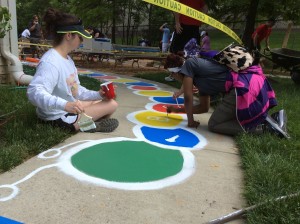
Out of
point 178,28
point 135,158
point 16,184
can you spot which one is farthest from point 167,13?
point 16,184

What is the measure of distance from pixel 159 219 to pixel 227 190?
27.1 inches

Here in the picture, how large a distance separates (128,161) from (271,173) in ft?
3.84

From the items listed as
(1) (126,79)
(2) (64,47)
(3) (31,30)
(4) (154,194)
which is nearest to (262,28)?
(1) (126,79)

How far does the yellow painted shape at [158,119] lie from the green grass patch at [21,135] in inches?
46.4

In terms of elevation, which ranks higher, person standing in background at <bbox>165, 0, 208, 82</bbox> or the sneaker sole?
person standing in background at <bbox>165, 0, 208, 82</bbox>

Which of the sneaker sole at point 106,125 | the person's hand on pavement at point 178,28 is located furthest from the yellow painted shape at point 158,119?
the person's hand on pavement at point 178,28

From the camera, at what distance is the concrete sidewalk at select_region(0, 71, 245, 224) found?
7.25 feet

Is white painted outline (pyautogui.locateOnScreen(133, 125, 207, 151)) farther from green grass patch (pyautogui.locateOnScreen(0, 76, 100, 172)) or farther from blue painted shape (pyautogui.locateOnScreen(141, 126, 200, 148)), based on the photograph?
green grass patch (pyautogui.locateOnScreen(0, 76, 100, 172))

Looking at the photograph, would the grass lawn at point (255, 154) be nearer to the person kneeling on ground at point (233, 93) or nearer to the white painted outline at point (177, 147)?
the person kneeling on ground at point (233, 93)

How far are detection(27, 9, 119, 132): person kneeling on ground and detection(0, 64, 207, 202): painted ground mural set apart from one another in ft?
1.24

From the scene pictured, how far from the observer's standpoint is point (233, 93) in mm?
4020

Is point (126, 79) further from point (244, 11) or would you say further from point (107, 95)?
point (244, 11)

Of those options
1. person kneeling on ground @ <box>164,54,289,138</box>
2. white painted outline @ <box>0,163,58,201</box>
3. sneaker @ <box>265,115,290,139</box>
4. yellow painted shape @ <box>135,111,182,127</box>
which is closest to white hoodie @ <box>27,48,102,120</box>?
white painted outline @ <box>0,163,58,201</box>

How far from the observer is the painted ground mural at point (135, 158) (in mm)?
2711
